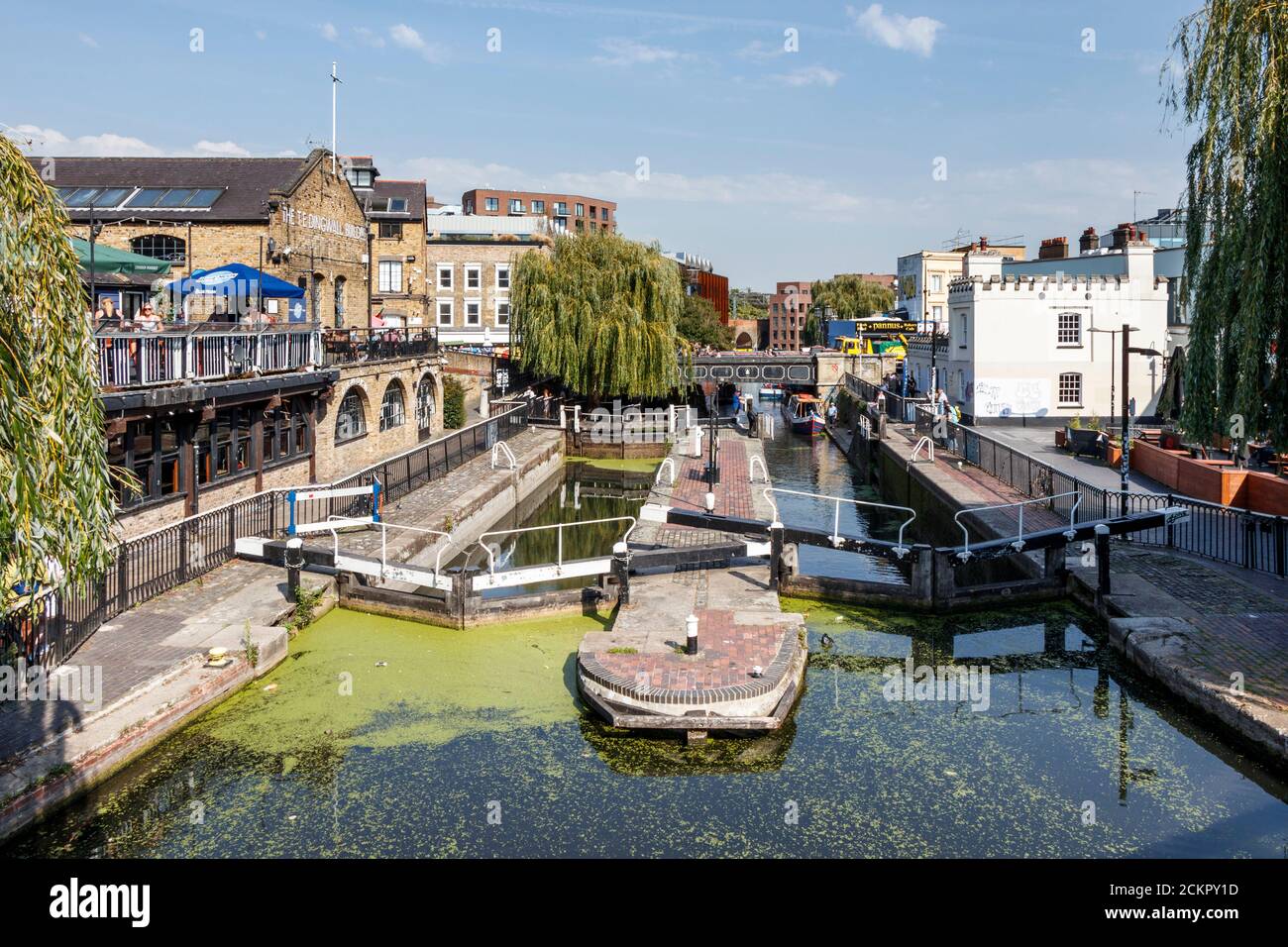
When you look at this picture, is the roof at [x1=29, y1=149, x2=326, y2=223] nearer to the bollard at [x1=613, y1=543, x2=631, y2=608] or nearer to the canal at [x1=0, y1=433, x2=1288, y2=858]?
the bollard at [x1=613, y1=543, x2=631, y2=608]

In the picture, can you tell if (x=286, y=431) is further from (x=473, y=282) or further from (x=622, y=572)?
(x=473, y=282)

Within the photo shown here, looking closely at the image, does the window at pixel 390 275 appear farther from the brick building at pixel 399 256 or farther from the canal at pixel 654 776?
the canal at pixel 654 776

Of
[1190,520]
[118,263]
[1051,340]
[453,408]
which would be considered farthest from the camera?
[1051,340]

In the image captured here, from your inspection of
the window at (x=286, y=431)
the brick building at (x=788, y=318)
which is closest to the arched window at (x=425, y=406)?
the window at (x=286, y=431)

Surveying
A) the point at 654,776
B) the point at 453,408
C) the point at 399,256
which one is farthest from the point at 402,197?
the point at 654,776

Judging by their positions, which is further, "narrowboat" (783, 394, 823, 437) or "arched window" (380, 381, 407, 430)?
"narrowboat" (783, 394, 823, 437)

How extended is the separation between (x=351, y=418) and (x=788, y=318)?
12858 centimetres

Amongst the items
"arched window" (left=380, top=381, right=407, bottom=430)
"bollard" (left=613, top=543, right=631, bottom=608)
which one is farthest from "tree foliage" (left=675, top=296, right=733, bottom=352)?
"bollard" (left=613, top=543, right=631, bottom=608)

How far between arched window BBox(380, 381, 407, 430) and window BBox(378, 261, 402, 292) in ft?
66.9

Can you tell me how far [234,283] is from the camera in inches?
1001

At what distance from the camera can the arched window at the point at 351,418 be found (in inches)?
1166

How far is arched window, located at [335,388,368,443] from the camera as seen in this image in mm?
29609

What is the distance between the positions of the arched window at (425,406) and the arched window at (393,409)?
168 centimetres

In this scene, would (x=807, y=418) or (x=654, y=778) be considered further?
(x=807, y=418)
